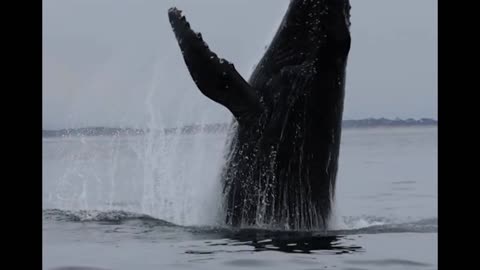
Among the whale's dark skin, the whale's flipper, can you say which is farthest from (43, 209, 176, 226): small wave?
the whale's flipper

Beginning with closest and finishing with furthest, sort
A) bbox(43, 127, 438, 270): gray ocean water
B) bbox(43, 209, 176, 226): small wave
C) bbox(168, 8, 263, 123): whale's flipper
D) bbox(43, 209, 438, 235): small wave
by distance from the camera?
bbox(43, 127, 438, 270): gray ocean water, bbox(168, 8, 263, 123): whale's flipper, bbox(43, 209, 438, 235): small wave, bbox(43, 209, 176, 226): small wave

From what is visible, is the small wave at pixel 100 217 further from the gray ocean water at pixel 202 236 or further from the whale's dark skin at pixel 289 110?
the whale's dark skin at pixel 289 110

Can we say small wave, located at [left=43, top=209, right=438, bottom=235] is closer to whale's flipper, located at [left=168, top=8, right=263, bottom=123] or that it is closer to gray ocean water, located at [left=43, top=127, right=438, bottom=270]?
gray ocean water, located at [left=43, top=127, right=438, bottom=270]

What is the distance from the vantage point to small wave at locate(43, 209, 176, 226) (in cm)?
1177

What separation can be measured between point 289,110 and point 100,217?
3.89m

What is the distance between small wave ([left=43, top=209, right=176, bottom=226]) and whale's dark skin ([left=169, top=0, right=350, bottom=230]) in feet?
6.34

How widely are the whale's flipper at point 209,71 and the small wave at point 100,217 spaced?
2.43m

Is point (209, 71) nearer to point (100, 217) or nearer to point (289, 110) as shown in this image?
point (289, 110)

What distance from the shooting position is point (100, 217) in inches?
479

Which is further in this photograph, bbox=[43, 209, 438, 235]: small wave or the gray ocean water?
bbox=[43, 209, 438, 235]: small wave

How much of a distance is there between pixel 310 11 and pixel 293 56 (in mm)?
583
